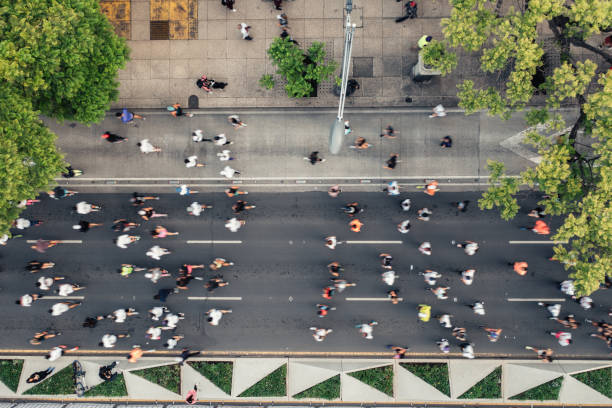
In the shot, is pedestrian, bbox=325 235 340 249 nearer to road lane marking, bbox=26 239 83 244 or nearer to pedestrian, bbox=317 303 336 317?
pedestrian, bbox=317 303 336 317

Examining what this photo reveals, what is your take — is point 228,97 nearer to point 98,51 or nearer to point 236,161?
point 236,161

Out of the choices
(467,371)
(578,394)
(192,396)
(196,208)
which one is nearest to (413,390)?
(467,371)

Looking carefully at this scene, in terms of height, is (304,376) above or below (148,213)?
below

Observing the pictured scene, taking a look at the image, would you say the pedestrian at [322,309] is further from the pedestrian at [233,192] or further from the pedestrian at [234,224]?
the pedestrian at [233,192]

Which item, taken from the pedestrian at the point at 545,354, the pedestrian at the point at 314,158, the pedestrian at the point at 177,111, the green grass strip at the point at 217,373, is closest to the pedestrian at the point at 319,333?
the green grass strip at the point at 217,373

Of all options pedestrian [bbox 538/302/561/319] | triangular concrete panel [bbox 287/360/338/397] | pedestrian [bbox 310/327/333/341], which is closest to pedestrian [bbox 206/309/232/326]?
triangular concrete panel [bbox 287/360/338/397]

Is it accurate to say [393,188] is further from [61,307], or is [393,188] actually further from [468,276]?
[61,307]

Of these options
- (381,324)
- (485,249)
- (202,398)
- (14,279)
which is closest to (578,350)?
(485,249)
